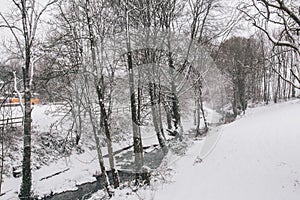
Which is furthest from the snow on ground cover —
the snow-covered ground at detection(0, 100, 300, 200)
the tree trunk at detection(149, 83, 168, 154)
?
the tree trunk at detection(149, 83, 168, 154)

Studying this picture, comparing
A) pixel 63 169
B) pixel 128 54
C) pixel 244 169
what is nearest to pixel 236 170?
pixel 244 169

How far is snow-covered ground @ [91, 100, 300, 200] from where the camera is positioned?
6367 mm

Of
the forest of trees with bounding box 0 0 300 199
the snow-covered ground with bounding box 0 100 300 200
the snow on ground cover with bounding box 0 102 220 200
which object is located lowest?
the snow on ground cover with bounding box 0 102 220 200

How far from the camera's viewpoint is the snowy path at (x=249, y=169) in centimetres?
632

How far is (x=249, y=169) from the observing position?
7.49m

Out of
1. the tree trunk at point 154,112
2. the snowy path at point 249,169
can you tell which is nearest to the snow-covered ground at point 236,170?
the snowy path at point 249,169

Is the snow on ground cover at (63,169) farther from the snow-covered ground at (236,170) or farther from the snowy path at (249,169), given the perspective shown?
the snowy path at (249,169)

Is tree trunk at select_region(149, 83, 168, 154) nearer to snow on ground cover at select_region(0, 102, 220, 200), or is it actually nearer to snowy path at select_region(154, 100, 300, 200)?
snow on ground cover at select_region(0, 102, 220, 200)

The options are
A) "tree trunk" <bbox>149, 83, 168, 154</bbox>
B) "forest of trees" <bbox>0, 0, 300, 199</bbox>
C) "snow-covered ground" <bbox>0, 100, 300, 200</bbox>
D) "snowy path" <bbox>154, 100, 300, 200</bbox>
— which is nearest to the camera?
"snowy path" <bbox>154, 100, 300, 200</bbox>

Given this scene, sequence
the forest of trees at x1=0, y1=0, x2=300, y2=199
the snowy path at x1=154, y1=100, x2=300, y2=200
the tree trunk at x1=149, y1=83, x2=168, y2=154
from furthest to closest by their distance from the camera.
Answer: the tree trunk at x1=149, y1=83, x2=168, y2=154
the forest of trees at x1=0, y1=0, x2=300, y2=199
the snowy path at x1=154, y1=100, x2=300, y2=200

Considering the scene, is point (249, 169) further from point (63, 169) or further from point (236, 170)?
point (63, 169)

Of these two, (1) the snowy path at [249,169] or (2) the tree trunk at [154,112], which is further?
(2) the tree trunk at [154,112]

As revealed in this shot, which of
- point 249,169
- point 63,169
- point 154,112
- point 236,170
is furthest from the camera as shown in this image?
point 63,169

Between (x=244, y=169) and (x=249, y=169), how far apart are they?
0.16m
